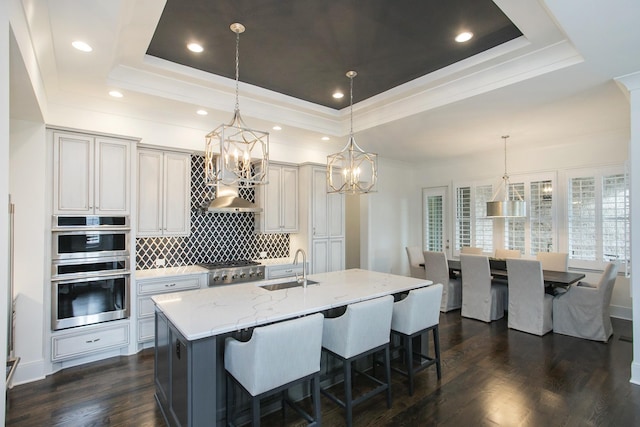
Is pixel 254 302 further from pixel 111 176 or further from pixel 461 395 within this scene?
pixel 111 176

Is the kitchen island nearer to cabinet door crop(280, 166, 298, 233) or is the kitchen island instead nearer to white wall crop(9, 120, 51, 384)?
white wall crop(9, 120, 51, 384)

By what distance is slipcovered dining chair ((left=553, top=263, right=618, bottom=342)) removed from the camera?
4.05 metres

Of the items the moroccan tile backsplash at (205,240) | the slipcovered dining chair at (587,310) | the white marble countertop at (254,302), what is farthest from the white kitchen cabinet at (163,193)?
the slipcovered dining chair at (587,310)

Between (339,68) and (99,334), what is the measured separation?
3.77 meters

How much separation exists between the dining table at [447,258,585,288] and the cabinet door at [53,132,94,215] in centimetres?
515

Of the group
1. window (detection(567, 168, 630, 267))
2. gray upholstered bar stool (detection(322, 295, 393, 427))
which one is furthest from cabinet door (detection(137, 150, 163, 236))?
window (detection(567, 168, 630, 267))

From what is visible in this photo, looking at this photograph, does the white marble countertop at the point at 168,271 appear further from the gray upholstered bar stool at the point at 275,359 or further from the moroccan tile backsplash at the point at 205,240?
Result: the gray upholstered bar stool at the point at 275,359

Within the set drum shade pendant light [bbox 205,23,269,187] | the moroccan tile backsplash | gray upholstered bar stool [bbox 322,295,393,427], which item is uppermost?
drum shade pendant light [bbox 205,23,269,187]

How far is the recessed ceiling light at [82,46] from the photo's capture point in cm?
254

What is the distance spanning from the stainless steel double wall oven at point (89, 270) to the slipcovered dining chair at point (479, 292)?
4585 millimetres

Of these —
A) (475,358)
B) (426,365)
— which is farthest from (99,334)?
(475,358)

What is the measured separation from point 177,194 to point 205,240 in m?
0.83

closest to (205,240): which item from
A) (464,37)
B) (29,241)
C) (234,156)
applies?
(29,241)

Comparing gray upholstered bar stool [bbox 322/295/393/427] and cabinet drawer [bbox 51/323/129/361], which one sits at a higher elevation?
gray upholstered bar stool [bbox 322/295/393/427]
